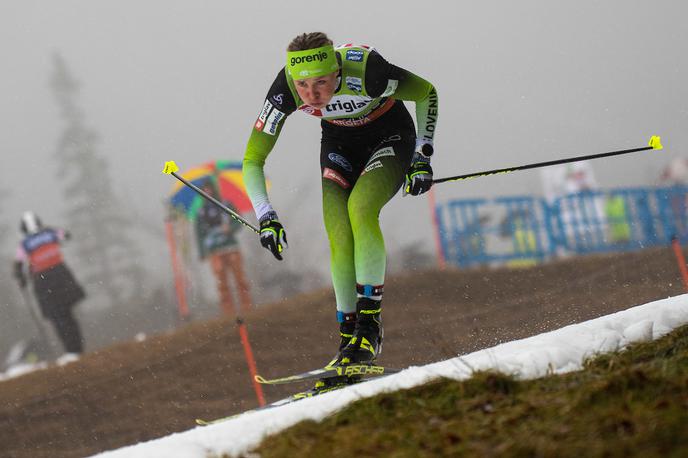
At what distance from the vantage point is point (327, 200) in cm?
491

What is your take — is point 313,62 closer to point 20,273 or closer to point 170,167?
point 170,167

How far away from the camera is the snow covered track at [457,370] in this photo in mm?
2721

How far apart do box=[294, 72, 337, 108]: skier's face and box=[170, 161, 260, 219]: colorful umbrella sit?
977 cm

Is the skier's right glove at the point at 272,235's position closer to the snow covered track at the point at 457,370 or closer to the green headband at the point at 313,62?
the green headband at the point at 313,62

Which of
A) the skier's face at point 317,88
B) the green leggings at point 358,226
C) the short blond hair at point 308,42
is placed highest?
the short blond hair at point 308,42

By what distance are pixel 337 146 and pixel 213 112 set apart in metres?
58.8

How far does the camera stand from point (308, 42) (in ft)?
15.0

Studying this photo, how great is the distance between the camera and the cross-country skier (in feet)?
15.0

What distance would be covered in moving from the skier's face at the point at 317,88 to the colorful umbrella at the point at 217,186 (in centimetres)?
977

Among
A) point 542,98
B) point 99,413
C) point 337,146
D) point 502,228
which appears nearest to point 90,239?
point 542,98

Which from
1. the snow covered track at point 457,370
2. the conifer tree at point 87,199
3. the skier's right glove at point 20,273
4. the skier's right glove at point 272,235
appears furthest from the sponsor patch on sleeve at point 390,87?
the conifer tree at point 87,199

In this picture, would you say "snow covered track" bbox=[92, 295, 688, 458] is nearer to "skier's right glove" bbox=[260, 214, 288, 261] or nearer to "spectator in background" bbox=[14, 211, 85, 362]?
"skier's right glove" bbox=[260, 214, 288, 261]

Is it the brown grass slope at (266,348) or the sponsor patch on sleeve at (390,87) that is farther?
the brown grass slope at (266,348)

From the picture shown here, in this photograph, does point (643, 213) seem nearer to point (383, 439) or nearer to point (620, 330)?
point (620, 330)
